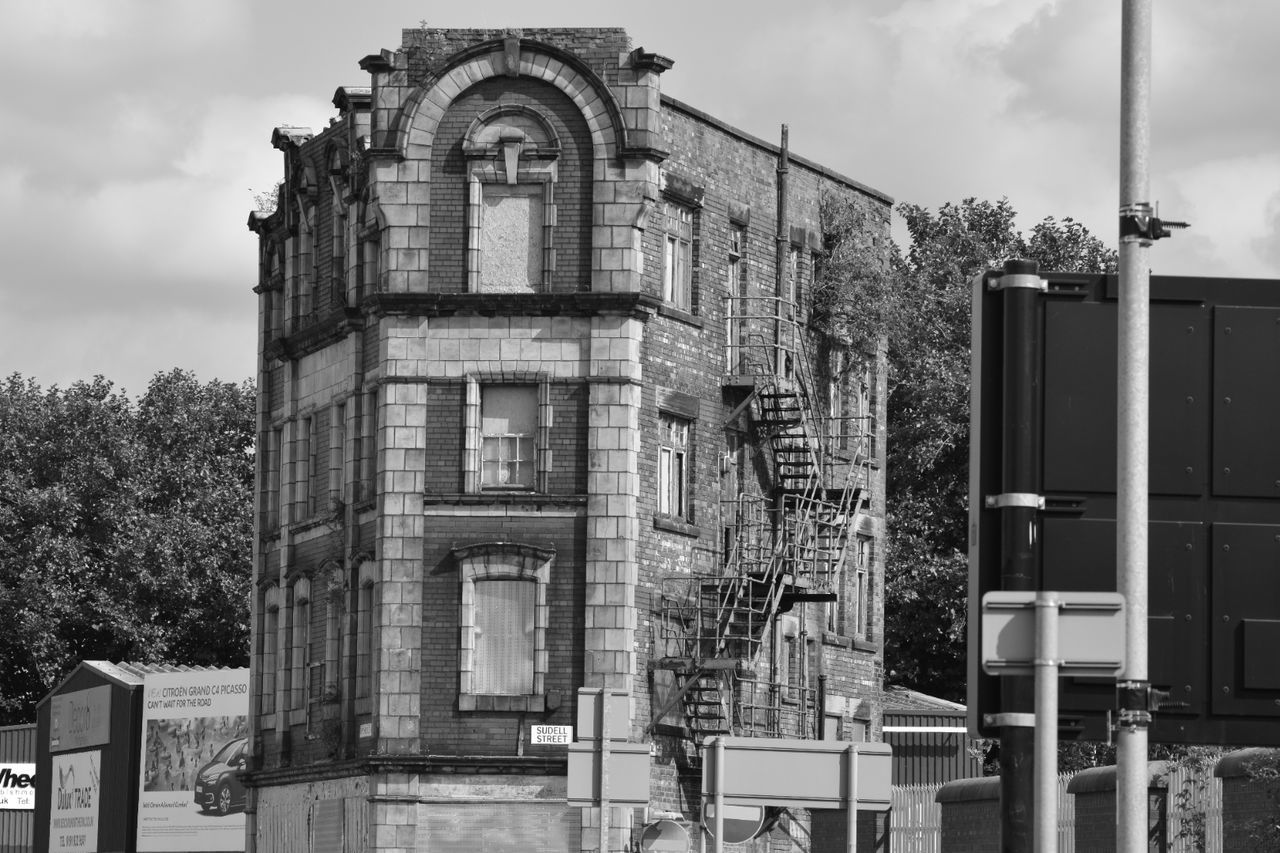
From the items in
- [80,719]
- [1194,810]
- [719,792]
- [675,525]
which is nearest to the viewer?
[719,792]

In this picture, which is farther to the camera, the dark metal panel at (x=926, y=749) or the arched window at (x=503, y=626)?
the dark metal panel at (x=926, y=749)

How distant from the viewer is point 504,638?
136ft

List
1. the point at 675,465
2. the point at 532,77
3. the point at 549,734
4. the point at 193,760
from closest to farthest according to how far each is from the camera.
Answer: the point at 549,734
the point at 532,77
the point at 675,465
the point at 193,760

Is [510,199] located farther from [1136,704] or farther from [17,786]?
[17,786]

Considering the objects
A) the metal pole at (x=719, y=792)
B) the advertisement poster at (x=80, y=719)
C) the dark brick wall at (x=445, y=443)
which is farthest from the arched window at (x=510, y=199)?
the advertisement poster at (x=80, y=719)

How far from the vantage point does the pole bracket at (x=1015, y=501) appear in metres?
10.4

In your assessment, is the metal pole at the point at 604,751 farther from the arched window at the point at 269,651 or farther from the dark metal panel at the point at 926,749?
the dark metal panel at the point at 926,749

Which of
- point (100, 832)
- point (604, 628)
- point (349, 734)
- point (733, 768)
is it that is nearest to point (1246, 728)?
point (733, 768)

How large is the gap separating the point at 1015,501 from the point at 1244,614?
1.10 metres

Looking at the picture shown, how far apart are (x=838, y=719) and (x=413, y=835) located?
11.5 metres

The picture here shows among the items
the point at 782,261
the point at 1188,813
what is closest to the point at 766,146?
the point at 782,261

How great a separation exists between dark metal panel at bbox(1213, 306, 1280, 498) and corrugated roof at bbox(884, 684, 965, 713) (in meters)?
44.4

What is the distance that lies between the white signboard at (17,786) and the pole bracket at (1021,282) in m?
61.2

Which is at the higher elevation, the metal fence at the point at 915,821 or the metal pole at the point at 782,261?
the metal pole at the point at 782,261
